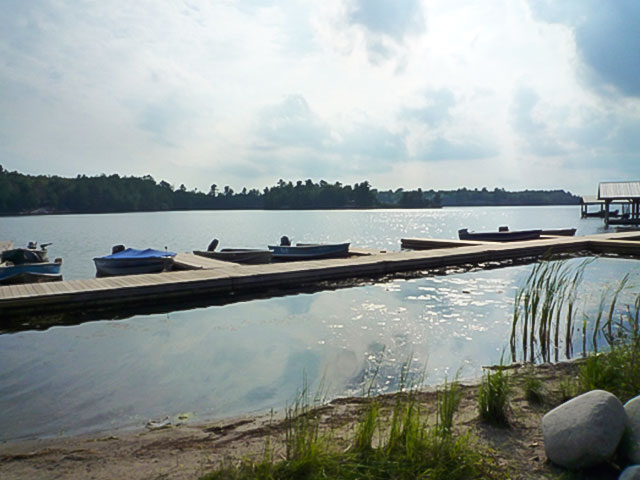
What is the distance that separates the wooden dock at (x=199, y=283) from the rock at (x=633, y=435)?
20.4 ft

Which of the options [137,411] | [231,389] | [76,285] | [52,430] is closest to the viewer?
[52,430]

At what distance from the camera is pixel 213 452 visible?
361cm

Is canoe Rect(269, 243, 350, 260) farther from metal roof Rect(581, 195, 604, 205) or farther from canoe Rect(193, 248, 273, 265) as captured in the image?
metal roof Rect(581, 195, 604, 205)

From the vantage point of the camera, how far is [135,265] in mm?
14750

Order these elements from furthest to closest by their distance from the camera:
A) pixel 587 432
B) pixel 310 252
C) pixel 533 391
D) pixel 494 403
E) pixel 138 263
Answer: pixel 310 252
pixel 138 263
pixel 533 391
pixel 494 403
pixel 587 432

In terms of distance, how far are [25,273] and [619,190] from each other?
45.3 metres

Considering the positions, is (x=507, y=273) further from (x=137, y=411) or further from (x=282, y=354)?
(x=137, y=411)

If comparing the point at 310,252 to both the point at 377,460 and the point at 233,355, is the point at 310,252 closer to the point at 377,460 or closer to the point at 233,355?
the point at 233,355

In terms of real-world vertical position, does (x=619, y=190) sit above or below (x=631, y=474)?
above

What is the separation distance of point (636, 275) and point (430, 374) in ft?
35.7

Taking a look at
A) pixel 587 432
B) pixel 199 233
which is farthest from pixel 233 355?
pixel 199 233

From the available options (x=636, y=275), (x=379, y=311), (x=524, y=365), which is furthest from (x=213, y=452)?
(x=636, y=275)

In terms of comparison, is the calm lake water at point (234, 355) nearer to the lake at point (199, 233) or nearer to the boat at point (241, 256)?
the boat at point (241, 256)

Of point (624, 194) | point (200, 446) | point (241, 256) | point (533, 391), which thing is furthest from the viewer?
point (624, 194)
